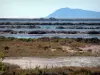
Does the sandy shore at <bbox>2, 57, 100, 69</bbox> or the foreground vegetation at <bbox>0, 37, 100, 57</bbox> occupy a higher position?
the sandy shore at <bbox>2, 57, 100, 69</bbox>

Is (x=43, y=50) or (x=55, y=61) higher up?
(x=55, y=61)

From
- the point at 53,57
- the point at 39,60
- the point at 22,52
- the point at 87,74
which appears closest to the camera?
the point at 87,74

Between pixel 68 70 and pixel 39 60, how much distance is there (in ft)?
22.2

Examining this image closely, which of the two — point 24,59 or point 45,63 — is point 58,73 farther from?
point 24,59

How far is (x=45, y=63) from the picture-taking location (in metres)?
26.0

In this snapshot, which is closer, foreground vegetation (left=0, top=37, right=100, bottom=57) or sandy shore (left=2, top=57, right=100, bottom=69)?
sandy shore (left=2, top=57, right=100, bottom=69)

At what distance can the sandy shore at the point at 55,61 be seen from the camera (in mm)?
25578

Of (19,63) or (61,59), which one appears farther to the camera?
(61,59)

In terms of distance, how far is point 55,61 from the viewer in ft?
→ 89.1

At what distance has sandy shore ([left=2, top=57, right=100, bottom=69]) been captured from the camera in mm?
Result: 25578

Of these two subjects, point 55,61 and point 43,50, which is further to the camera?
point 43,50

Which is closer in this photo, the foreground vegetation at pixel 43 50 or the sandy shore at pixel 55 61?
the sandy shore at pixel 55 61

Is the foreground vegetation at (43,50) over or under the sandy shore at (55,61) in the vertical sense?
under

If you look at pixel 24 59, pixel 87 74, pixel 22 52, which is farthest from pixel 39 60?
pixel 87 74
